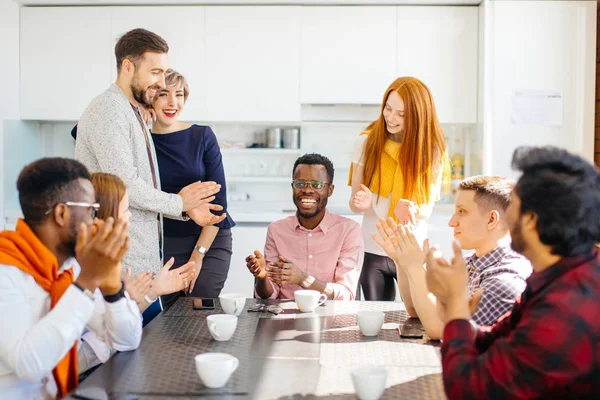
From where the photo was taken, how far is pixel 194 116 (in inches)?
186

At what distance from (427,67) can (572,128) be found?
3.38ft

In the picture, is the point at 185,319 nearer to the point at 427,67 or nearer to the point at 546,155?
the point at 546,155

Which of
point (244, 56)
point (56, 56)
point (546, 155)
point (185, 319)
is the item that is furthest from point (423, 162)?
point (56, 56)

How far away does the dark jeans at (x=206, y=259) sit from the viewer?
8.79 ft

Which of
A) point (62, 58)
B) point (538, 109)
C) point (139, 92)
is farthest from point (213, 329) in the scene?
point (62, 58)

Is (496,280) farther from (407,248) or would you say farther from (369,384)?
(369,384)

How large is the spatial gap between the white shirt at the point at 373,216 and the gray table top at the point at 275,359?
0.89 metres

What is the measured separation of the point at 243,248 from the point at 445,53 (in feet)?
6.30

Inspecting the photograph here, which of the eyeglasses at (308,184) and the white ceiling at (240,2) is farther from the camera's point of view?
the white ceiling at (240,2)

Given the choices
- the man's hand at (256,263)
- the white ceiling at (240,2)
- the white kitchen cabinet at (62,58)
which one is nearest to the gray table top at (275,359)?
the man's hand at (256,263)

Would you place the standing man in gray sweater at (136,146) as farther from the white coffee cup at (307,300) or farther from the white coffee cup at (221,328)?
the white coffee cup at (221,328)

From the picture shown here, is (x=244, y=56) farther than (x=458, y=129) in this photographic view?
No

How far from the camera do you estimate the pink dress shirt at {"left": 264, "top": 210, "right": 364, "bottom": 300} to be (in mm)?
2613

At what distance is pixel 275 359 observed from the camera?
153 centimetres
